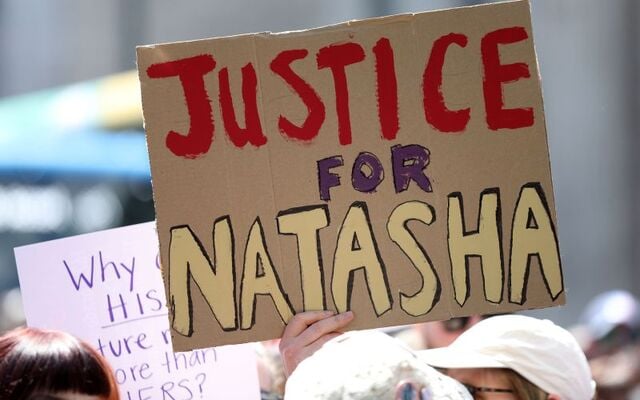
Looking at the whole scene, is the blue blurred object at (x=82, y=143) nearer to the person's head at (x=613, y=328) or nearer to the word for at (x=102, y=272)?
the person's head at (x=613, y=328)

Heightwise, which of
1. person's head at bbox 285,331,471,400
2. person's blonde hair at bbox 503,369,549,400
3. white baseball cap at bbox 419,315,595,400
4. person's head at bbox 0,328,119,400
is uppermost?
person's head at bbox 285,331,471,400

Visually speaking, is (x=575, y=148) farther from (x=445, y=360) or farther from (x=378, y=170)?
(x=378, y=170)

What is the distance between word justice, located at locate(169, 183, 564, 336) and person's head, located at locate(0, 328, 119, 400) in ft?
0.83

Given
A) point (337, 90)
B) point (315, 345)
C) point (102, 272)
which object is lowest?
point (315, 345)

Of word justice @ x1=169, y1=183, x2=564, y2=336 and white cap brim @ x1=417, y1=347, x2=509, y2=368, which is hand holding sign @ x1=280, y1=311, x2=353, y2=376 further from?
white cap brim @ x1=417, y1=347, x2=509, y2=368

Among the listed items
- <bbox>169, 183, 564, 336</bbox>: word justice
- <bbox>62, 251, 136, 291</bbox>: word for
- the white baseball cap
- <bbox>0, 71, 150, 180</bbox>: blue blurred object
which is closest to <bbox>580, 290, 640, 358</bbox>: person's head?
the white baseball cap

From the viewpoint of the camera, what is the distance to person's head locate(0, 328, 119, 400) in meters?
2.42

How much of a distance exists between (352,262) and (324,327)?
0.48ft

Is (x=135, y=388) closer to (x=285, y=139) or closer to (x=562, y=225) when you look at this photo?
(x=285, y=139)

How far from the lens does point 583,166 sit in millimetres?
8773

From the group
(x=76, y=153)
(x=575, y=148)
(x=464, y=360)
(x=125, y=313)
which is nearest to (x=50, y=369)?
(x=125, y=313)

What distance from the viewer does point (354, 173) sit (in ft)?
Answer: 8.06

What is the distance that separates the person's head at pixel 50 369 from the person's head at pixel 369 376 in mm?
899

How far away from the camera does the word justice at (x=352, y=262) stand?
2.41 metres
